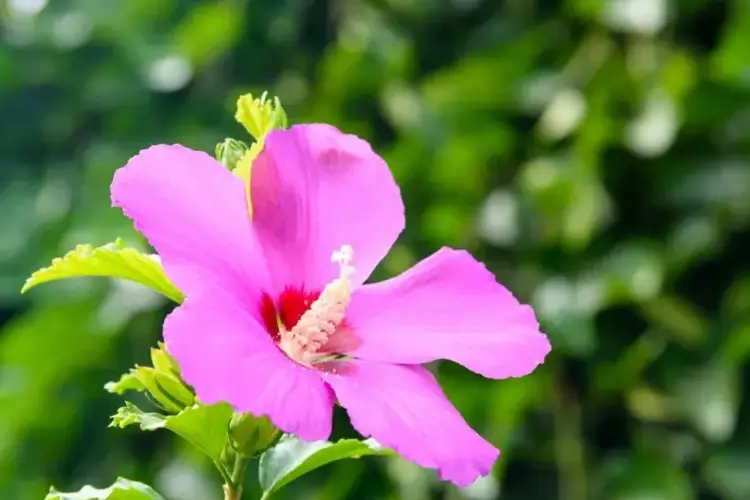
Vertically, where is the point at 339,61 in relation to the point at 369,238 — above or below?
below

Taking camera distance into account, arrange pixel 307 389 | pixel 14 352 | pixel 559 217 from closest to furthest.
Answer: pixel 307 389
pixel 559 217
pixel 14 352

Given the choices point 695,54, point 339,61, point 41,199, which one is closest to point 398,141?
point 339,61

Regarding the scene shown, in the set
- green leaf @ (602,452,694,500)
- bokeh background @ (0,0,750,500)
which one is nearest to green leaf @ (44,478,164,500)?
bokeh background @ (0,0,750,500)

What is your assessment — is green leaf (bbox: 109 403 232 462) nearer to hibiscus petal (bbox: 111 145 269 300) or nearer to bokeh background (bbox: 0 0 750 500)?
hibiscus petal (bbox: 111 145 269 300)

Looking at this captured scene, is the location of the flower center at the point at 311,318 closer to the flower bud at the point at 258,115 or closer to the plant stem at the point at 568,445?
the flower bud at the point at 258,115

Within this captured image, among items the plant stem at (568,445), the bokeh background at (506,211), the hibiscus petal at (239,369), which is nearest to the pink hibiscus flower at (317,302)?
the hibiscus petal at (239,369)

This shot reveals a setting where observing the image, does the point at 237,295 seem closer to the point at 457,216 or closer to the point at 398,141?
the point at 457,216
